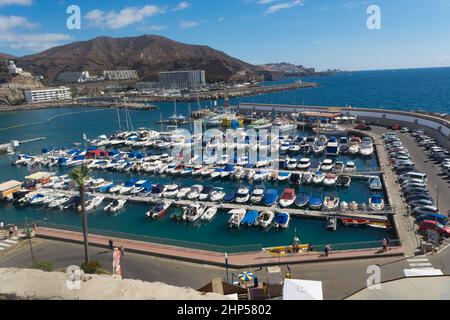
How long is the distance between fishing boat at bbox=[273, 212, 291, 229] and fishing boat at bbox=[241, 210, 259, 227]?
1.44 metres

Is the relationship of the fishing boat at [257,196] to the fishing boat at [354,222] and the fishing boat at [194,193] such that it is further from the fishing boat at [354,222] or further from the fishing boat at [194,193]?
the fishing boat at [354,222]

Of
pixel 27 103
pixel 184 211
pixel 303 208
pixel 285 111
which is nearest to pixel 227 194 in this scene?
pixel 184 211

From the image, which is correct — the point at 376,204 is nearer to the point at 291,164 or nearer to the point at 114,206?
the point at 291,164

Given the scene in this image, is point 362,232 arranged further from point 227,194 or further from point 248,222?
point 227,194

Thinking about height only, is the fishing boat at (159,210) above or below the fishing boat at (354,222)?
above

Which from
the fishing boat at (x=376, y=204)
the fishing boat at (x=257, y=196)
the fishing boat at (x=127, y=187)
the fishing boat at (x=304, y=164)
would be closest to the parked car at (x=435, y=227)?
the fishing boat at (x=376, y=204)

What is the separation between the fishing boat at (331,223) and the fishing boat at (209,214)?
349 inches

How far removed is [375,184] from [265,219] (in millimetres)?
11819

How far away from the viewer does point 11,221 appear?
30422 mm

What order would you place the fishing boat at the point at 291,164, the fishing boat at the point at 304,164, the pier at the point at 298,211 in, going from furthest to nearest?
the fishing boat at the point at 291,164 → the fishing boat at the point at 304,164 → the pier at the point at 298,211

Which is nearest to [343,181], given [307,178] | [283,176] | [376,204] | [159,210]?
[307,178]

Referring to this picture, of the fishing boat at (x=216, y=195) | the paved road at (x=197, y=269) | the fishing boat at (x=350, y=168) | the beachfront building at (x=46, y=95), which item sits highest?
the beachfront building at (x=46, y=95)

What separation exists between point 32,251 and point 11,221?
442 inches

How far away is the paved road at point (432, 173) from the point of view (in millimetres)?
25809
